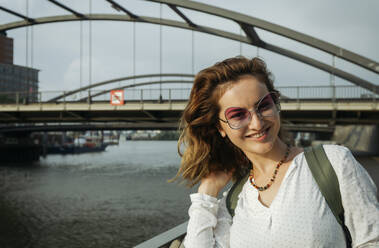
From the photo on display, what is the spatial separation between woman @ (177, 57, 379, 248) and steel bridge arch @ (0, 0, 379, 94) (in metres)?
21.8

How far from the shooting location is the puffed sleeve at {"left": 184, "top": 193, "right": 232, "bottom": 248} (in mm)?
1717

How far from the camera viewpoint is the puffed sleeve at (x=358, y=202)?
1352 millimetres

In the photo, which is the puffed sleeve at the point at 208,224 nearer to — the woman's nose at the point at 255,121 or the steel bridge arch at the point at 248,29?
the woman's nose at the point at 255,121

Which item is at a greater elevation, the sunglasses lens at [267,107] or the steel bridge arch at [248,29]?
the steel bridge arch at [248,29]

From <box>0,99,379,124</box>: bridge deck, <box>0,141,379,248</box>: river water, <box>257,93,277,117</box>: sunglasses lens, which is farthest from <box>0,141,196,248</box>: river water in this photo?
<box>257,93,277,117</box>: sunglasses lens

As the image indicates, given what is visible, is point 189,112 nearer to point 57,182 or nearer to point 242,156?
point 242,156

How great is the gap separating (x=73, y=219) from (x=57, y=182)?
42.1 feet

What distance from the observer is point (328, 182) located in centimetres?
139

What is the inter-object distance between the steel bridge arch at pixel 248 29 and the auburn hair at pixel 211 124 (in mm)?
21734

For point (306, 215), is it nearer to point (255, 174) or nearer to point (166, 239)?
point (255, 174)

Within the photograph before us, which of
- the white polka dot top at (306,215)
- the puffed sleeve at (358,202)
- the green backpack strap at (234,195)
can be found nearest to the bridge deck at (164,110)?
the green backpack strap at (234,195)

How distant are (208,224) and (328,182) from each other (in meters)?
0.61

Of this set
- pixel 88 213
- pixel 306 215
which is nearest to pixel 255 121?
pixel 306 215

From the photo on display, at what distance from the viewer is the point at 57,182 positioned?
26.1m
